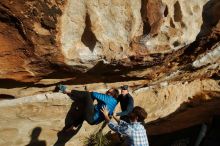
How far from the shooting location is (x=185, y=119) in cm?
965

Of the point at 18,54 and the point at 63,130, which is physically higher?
the point at 18,54

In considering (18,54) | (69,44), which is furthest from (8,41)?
(69,44)

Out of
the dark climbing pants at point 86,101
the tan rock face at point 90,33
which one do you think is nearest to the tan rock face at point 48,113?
the dark climbing pants at point 86,101

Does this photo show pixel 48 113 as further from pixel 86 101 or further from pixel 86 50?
pixel 86 50

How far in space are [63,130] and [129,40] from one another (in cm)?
212

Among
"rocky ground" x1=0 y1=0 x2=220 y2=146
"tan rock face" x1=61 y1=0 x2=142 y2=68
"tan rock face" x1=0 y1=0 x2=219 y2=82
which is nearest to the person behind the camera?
"tan rock face" x1=0 y1=0 x2=219 y2=82

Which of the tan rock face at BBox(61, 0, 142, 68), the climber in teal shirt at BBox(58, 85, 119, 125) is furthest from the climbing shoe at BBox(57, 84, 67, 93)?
the tan rock face at BBox(61, 0, 142, 68)

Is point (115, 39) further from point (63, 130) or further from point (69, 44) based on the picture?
point (63, 130)

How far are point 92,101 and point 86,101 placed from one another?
0.20m

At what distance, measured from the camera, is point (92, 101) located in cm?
672

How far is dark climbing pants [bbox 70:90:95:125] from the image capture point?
6.66 m

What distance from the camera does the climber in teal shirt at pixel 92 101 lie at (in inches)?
255

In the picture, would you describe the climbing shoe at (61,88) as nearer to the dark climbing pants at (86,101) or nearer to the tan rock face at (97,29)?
the dark climbing pants at (86,101)

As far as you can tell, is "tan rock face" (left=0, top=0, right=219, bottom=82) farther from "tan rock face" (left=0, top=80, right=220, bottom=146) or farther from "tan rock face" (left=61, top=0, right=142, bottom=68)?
"tan rock face" (left=0, top=80, right=220, bottom=146)
